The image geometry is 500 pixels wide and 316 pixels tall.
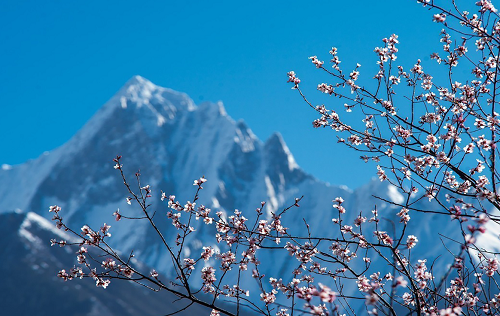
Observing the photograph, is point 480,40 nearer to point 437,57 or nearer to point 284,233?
point 437,57

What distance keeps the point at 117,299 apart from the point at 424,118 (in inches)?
3020

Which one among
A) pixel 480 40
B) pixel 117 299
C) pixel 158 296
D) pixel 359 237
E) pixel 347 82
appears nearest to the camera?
pixel 359 237

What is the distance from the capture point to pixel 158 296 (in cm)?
8219

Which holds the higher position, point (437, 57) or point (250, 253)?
point (437, 57)

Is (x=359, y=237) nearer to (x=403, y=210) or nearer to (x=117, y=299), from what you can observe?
A: (x=403, y=210)

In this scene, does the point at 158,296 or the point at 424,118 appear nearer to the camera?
the point at 424,118

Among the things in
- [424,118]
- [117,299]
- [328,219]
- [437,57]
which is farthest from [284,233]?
[328,219]

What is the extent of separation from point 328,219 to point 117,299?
11471cm

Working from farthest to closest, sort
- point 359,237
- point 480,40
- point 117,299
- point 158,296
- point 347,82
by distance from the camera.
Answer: point 158,296
point 117,299
point 347,82
point 480,40
point 359,237

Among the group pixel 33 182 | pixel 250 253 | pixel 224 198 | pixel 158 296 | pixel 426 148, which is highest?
pixel 224 198

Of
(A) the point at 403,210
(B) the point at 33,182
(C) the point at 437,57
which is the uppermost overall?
(B) the point at 33,182

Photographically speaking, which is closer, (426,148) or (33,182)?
(426,148)

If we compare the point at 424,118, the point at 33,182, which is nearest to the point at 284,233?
the point at 424,118

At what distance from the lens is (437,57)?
6.70m
